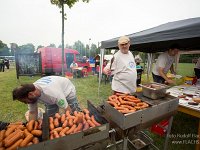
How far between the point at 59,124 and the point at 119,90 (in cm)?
164

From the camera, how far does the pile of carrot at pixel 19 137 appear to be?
125 cm

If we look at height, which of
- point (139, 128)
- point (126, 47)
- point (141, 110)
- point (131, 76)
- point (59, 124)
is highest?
point (126, 47)

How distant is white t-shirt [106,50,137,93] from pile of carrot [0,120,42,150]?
1863mm

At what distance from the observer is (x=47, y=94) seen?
216 centimetres

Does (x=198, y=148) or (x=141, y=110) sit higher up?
(x=141, y=110)

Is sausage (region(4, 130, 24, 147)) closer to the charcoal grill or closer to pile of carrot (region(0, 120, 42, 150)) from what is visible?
pile of carrot (region(0, 120, 42, 150))

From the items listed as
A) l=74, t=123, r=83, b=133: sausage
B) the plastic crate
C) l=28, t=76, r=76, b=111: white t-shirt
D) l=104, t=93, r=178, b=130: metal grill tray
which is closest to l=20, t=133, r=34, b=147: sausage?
l=74, t=123, r=83, b=133: sausage

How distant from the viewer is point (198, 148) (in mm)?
2186

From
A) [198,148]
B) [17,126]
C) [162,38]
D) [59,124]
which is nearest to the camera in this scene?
[17,126]

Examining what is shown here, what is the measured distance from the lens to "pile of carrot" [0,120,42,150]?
1248 mm

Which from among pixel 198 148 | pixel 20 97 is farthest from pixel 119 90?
pixel 20 97

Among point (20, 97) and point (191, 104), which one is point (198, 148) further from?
point (20, 97)

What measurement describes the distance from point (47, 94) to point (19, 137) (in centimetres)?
90

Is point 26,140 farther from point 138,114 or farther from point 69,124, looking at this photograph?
point 138,114
